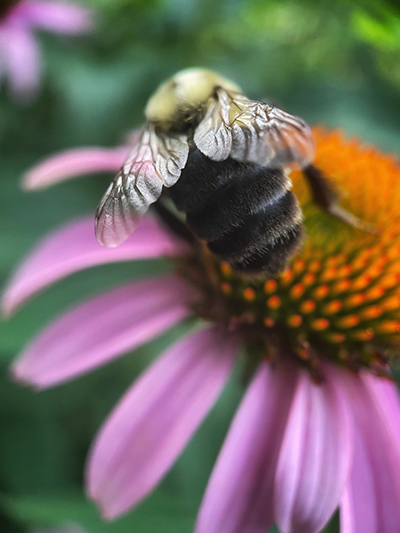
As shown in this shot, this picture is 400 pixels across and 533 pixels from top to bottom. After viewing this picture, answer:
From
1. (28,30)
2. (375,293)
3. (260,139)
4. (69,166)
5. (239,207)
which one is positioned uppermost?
(260,139)

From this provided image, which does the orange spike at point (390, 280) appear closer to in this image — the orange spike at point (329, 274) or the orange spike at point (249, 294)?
the orange spike at point (329, 274)

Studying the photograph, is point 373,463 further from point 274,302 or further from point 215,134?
point 215,134

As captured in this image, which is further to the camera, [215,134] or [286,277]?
[286,277]

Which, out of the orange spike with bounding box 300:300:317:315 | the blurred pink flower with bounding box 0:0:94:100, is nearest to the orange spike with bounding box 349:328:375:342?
the orange spike with bounding box 300:300:317:315

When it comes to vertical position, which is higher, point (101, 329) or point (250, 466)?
point (250, 466)

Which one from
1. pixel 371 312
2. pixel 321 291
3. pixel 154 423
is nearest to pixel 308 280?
pixel 321 291

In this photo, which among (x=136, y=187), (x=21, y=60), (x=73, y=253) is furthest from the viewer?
(x=21, y=60)

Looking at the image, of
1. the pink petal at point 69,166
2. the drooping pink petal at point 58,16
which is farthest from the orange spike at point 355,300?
the drooping pink petal at point 58,16

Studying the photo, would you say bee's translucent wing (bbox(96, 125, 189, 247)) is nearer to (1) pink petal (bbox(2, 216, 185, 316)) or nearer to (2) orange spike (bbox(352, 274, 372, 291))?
(1) pink petal (bbox(2, 216, 185, 316))
